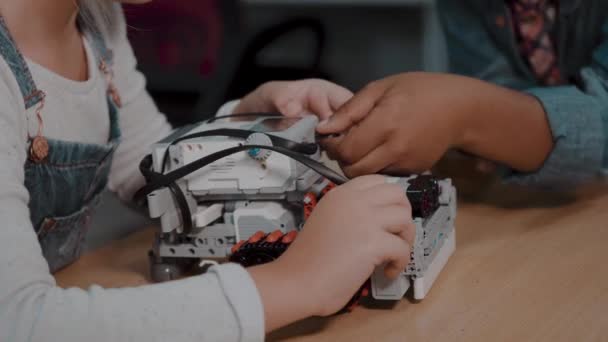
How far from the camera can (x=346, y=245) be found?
2.02ft

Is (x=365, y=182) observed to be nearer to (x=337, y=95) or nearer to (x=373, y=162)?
(x=373, y=162)

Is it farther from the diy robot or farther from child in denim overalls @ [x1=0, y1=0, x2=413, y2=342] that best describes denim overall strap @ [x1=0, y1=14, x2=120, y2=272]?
the diy robot

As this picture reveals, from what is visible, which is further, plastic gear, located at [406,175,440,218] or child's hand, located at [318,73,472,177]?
child's hand, located at [318,73,472,177]

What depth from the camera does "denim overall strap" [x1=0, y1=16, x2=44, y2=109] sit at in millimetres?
727

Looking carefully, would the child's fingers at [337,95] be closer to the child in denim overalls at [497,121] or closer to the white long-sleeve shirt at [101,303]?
the child in denim overalls at [497,121]

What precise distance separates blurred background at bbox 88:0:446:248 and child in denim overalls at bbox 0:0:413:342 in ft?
3.27

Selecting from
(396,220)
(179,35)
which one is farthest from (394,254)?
(179,35)

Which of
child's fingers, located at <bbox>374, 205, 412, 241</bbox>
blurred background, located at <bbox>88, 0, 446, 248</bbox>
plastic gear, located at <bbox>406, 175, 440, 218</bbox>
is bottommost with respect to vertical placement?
blurred background, located at <bbox>88, 0, 446, 248</bbox>

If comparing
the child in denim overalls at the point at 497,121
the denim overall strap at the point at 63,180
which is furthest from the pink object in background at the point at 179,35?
the denim overall strap at the point at 63,180

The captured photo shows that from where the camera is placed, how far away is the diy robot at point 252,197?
2.25 feet

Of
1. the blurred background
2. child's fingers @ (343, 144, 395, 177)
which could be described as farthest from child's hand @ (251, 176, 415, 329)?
the blurred background

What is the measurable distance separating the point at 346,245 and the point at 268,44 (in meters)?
1.47

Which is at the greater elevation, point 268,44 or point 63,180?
point 63,180

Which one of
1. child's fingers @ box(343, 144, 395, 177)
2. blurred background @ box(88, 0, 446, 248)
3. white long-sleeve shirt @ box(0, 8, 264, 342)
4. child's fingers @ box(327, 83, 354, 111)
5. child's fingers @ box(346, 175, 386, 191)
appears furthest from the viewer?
blurred background @ box(88, 0, 446, 248)
